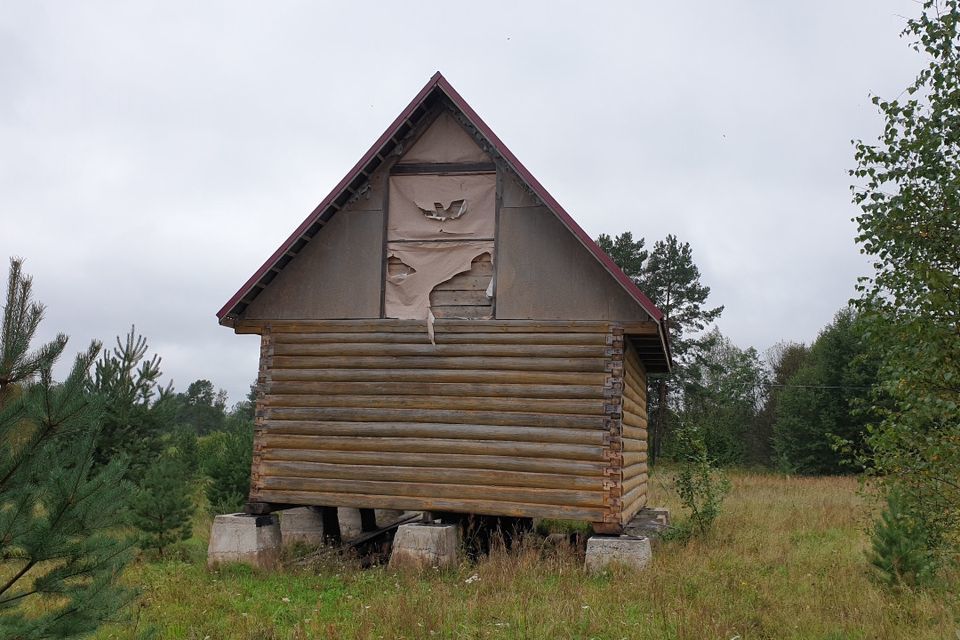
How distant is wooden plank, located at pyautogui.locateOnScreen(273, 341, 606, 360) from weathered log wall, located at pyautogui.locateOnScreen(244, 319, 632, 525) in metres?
0.02

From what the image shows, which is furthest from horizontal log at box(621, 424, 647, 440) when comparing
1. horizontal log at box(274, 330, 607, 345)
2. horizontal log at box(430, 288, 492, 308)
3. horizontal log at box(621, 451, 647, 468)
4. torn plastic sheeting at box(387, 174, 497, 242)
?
torn plastic sheeting at box(387, 174, 497, 242)

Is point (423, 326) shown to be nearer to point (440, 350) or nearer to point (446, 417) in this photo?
point (440, 350)

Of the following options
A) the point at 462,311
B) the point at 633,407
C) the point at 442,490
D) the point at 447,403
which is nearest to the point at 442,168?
the point at 462,311

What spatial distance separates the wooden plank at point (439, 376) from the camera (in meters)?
11.7

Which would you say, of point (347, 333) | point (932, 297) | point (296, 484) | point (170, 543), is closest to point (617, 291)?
point (347, 333)

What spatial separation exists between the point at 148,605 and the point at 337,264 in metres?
5.63

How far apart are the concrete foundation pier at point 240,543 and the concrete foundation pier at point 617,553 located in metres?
4.77

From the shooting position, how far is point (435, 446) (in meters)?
12.1

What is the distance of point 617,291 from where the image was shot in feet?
38.5

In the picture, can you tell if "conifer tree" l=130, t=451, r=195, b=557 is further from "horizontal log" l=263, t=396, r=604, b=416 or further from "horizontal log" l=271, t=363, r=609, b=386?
"horizontal log" l=271, t=363, r=609, b=386

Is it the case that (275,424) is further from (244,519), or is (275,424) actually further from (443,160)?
(443,160)

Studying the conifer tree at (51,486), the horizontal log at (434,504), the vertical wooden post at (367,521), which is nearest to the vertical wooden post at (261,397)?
the horizontal log at (434,504)

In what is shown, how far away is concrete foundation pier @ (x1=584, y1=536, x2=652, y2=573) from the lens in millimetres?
10836

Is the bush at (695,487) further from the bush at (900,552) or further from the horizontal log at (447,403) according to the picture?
the bush at (900,552)
